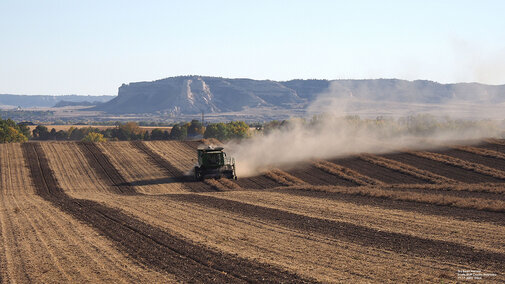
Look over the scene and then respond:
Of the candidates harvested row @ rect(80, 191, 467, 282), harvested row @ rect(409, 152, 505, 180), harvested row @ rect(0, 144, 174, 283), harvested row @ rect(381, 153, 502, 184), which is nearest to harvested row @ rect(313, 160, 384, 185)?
harvested row @ rect(381, 153, 502, 184)

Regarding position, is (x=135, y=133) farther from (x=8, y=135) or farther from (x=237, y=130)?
(x=8, y=135)

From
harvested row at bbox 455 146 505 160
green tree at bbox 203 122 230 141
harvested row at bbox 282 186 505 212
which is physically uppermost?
harvested row at bbox 455 146 505 160

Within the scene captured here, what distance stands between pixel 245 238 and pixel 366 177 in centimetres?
3025

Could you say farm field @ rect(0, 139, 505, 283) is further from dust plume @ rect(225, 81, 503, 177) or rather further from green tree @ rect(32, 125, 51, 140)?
green tree @ rect(32, 125, 51, 140)

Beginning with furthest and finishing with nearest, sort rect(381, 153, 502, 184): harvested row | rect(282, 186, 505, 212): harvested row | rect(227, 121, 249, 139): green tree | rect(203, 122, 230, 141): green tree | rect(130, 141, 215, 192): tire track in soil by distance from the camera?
rect(203, 122, 230, 141): green tree, rect(227, 121, 249, 139): green tree, rect(381, 153, 502, 184): harvested row, rect(130, 141, 215, 192): tire track in soil, rect(282, 186, 505, 212): harvested row

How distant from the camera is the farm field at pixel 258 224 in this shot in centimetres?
1944

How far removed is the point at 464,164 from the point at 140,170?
37.0 metres

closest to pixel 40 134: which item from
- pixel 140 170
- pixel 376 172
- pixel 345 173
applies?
pixel 140 170

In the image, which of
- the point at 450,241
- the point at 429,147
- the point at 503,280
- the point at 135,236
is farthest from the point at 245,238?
the point at 429,147

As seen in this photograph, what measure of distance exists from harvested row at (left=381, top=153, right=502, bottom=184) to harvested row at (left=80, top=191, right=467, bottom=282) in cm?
2719

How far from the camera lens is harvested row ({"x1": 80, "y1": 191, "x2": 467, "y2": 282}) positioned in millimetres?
18703

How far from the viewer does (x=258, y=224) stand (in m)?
29.1

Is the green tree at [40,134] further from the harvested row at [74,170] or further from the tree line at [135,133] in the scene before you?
the harvested row at [74,170]

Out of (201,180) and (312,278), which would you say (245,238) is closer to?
(312,278)
